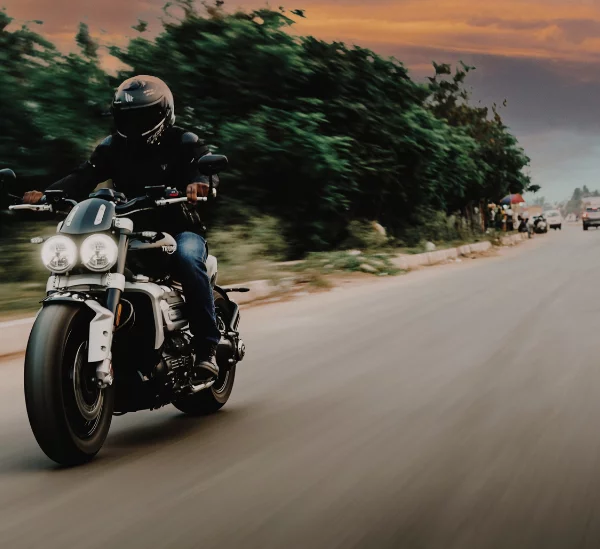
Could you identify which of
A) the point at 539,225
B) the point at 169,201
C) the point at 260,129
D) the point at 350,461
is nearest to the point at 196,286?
the point at 169,201

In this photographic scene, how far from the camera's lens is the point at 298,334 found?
406 inches

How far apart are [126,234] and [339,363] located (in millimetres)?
3616

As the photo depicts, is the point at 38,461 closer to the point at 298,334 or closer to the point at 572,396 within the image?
the point at 572,396

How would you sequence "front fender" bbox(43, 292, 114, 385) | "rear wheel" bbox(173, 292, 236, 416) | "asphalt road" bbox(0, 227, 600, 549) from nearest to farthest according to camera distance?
"asphalt road" bbox(0, 227, 600, 549), "front fender" bbox(43, 292, 114, 385), "rear wheel" bbox(173, 292, 236, 416)

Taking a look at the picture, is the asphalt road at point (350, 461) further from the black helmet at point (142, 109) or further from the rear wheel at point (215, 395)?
the black helmet at point (142, 109)

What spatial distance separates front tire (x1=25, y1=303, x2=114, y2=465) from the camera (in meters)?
4.46

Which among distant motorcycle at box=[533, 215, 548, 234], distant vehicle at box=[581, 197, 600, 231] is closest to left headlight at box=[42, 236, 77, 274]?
distant motorcycle at box=[533, 215, 548, 234]

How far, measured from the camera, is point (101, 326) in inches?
182

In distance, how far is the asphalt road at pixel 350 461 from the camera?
3.75m

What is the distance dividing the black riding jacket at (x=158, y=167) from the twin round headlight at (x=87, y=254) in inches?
28.7

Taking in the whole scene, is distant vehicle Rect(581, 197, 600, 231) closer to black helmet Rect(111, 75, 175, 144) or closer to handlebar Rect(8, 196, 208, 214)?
black helmet Rect(111, 75, 175, 144)

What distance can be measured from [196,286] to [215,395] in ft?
3.27

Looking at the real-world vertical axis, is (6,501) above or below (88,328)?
below

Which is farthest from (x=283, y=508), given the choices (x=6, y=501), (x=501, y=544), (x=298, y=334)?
(x=298, y=334)
